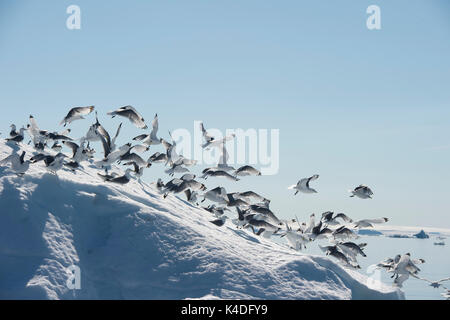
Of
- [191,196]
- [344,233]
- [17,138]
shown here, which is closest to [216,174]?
[191,196]

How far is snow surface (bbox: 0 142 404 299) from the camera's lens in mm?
15141

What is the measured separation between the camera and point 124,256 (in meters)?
16.4

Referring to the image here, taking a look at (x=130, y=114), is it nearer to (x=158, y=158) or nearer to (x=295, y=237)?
(x=158, y=158)

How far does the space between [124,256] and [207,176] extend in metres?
6.82

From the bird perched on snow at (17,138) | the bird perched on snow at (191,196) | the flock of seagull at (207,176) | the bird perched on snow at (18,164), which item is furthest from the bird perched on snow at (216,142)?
the bird perched on snow at (17,138)

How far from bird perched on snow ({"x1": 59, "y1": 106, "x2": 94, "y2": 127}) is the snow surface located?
90.2 inches

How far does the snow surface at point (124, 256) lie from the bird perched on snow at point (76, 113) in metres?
2.29

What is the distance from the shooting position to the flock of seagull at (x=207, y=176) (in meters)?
19.0

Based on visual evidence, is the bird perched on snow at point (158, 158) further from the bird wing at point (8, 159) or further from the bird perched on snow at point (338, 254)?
the bird perched on snow at point (338, 254)

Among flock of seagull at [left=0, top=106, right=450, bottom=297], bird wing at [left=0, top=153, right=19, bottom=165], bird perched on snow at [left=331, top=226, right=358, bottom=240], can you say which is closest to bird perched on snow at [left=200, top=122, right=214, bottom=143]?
flock of seagull at [left=0, top=106, right=450, bottom=297]
